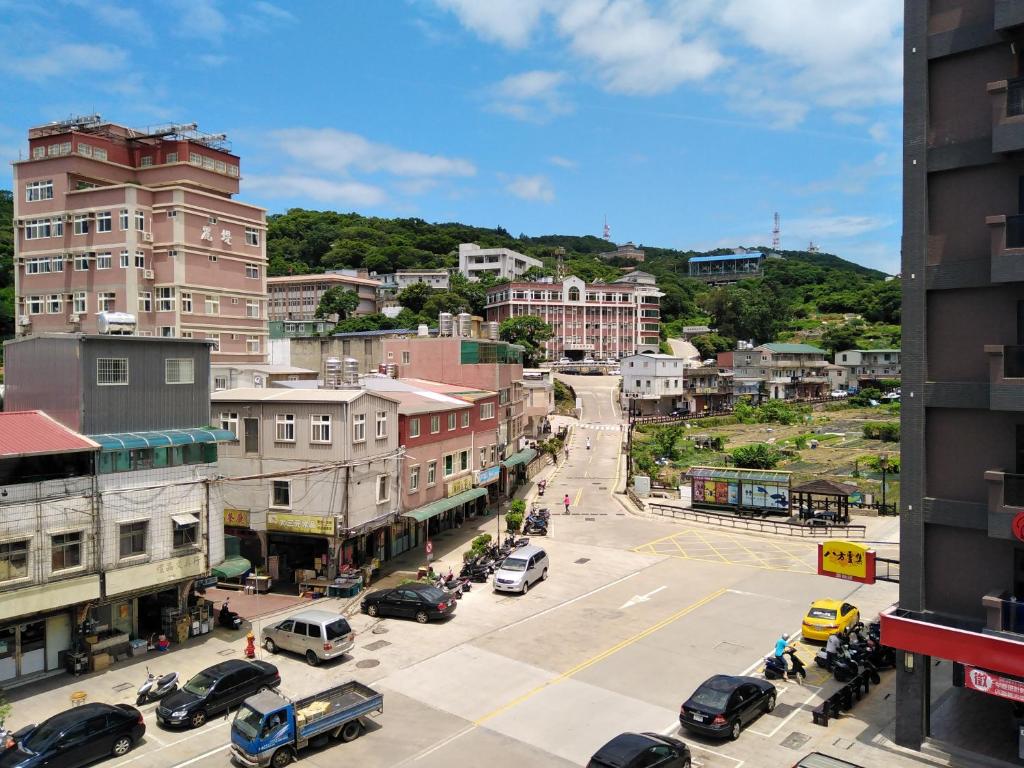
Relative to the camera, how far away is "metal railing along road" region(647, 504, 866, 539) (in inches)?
1662

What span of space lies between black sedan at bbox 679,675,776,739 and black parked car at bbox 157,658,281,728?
11304 millimetres

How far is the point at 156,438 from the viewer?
24.2 metres

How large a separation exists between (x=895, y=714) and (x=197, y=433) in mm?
22689

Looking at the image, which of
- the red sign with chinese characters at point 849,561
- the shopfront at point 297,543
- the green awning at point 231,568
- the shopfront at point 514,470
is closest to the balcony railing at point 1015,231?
the red sign with chinese characters at point 849,561

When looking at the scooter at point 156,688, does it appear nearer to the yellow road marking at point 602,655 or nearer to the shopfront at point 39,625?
the shopfront at point 39,625

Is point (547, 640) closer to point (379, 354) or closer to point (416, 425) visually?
point (416, 425)

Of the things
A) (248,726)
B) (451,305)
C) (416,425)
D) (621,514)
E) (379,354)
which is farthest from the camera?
(451,305)

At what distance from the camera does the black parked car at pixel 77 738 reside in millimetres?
15969

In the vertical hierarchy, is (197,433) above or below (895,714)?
above

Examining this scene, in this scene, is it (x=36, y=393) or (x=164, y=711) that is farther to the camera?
(x=36, y=393)

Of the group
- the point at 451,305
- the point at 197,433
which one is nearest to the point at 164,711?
the point at 197,433

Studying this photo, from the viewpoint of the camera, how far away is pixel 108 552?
22.3m

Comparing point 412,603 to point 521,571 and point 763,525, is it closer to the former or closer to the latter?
point 521,571

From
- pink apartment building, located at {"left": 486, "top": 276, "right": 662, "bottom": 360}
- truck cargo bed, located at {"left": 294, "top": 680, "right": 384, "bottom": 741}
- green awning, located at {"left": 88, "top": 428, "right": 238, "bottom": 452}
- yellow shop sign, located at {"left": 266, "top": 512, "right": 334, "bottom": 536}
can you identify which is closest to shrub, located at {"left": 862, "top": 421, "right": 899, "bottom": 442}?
pink apartment building, located at {"left": 486, "top": 276, "right": 662, "bottom": 360}
